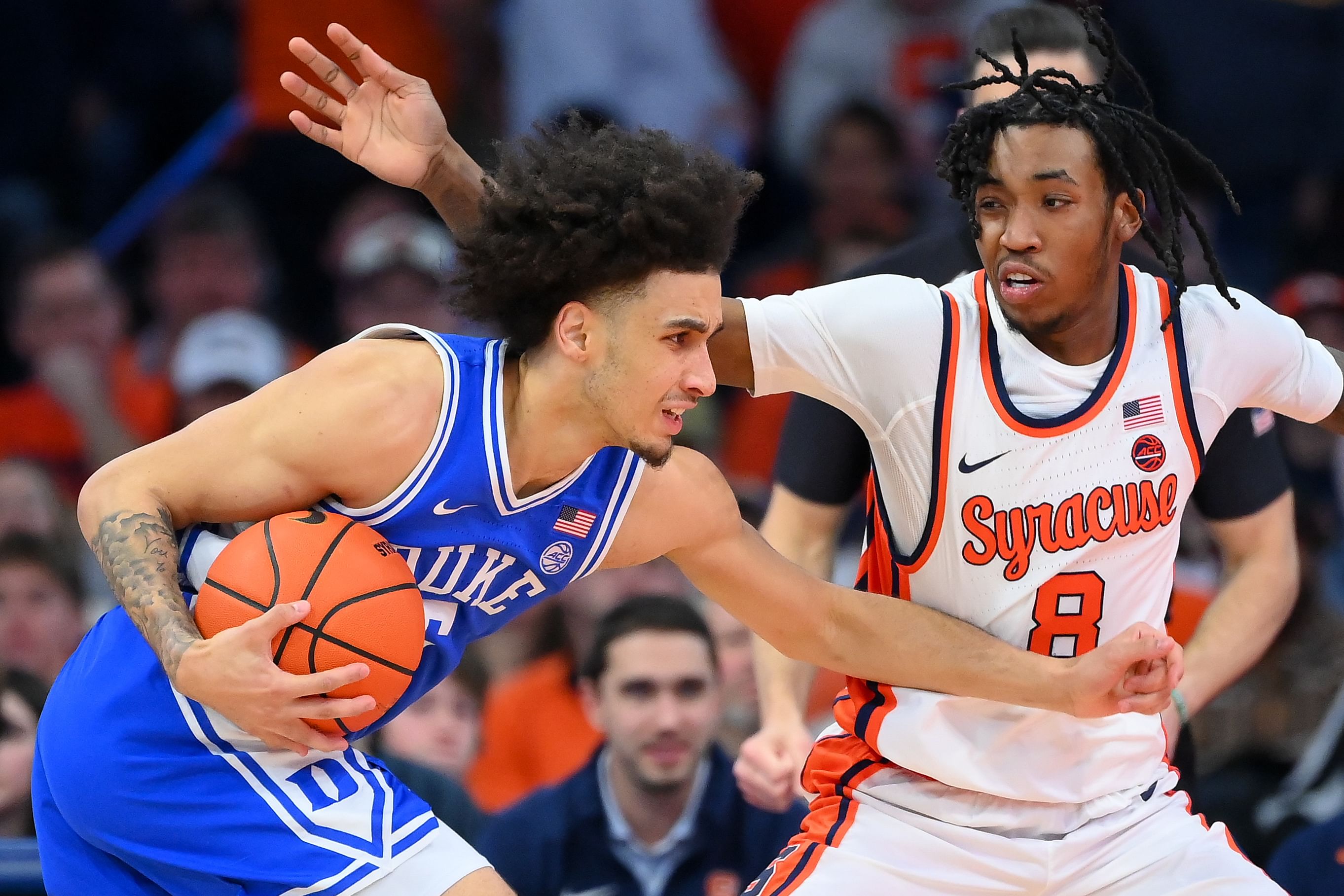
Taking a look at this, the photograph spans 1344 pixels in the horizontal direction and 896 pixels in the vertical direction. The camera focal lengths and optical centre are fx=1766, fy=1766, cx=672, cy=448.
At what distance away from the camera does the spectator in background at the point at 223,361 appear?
22.6ft

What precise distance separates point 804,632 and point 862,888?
0.54 m

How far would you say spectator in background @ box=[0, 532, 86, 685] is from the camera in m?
6.25

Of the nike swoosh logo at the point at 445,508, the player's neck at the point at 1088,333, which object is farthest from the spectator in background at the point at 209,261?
the player's neck at the point at 1088,333

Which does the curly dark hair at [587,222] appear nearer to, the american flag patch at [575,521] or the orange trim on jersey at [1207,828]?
the american flag patch at [575,521]

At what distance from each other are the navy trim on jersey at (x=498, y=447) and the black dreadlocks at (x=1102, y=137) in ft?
3.36

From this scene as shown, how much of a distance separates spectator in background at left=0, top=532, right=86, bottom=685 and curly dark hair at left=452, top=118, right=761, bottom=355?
328 centimetres

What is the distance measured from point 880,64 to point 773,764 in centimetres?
468

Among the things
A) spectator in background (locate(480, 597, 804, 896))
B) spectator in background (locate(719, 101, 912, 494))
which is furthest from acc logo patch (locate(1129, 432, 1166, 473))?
spectator in background (locate(719, 101, 912, 494))

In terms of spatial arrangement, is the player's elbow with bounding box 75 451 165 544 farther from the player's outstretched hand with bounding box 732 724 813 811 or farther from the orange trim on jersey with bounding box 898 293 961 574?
the orange trim on jersey with bounding box 898 293 961 574

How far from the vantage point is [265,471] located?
3.28 m

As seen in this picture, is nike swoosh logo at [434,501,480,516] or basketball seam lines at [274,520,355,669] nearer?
basketball seam lines at [274,520,355,669]

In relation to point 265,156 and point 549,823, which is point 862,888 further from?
point 265,156

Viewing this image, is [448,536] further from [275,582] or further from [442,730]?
[442,730]

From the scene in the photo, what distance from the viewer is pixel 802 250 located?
7.71 meters
